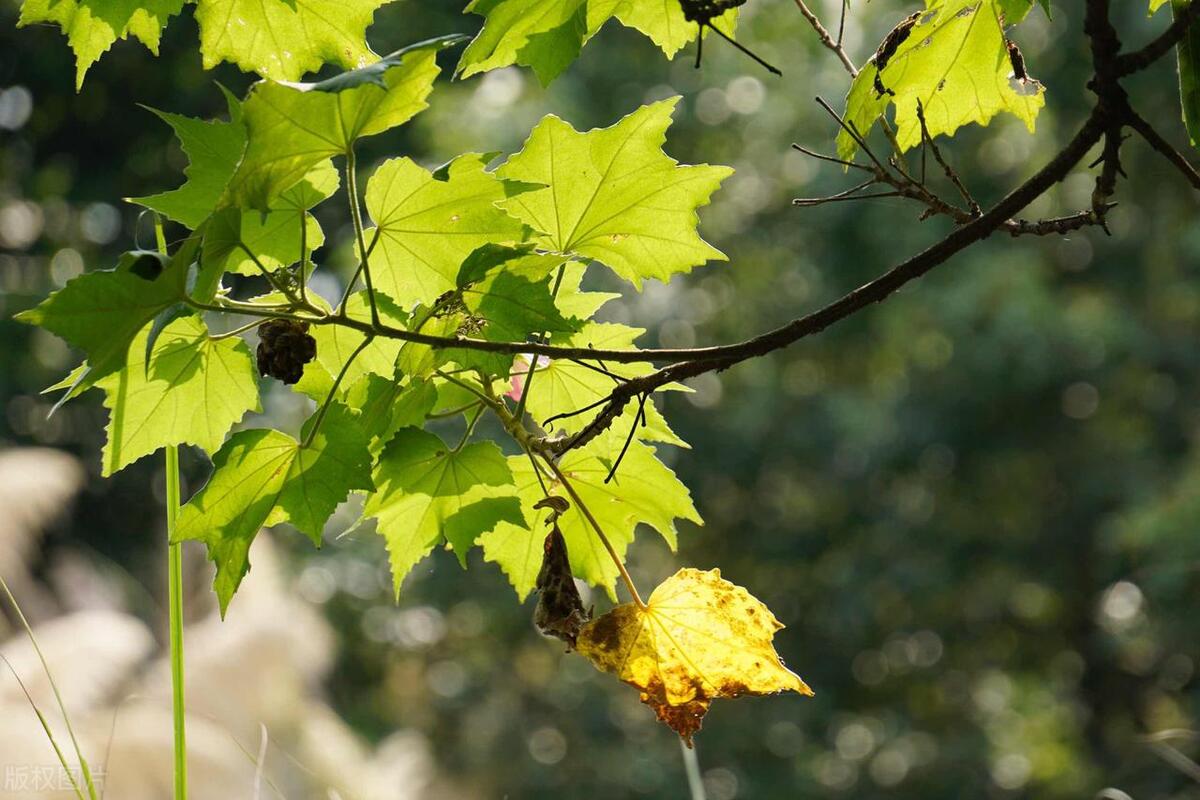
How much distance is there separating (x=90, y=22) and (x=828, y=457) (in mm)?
5130

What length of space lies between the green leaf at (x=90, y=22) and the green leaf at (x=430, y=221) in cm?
17

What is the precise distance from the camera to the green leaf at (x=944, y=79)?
2.19 feet

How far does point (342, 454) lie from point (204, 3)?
0.26 m

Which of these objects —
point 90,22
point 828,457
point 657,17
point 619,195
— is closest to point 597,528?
point 619,195

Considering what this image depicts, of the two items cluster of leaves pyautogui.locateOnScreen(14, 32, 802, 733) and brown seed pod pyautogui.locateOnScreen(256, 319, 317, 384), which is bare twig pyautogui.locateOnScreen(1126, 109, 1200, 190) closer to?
cluster of leaves pyautogui.locateOnScreen(14, 32, 802, 733)

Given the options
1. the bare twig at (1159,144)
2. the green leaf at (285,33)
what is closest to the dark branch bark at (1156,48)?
the bare twig at (1159,144)

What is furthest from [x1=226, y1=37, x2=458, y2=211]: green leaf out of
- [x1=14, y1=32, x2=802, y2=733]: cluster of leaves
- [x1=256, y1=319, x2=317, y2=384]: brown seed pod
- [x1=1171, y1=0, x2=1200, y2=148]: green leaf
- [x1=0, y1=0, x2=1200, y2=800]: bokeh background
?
[x1=0, y1=0, x2=1200, y2=800]: bokeh background

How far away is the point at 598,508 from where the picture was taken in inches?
26.5

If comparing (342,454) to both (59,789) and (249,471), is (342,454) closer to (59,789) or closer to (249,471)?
(249,471)

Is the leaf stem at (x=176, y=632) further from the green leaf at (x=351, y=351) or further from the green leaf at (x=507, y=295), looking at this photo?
the green leaf at (x=507, y=295)

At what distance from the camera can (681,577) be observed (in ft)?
2.01

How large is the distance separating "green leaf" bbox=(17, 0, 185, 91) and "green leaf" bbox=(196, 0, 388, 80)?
0.08 ft

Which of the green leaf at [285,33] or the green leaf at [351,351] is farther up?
the green leaf at [285,33]

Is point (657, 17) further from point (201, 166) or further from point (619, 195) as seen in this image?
point (201, 166)
